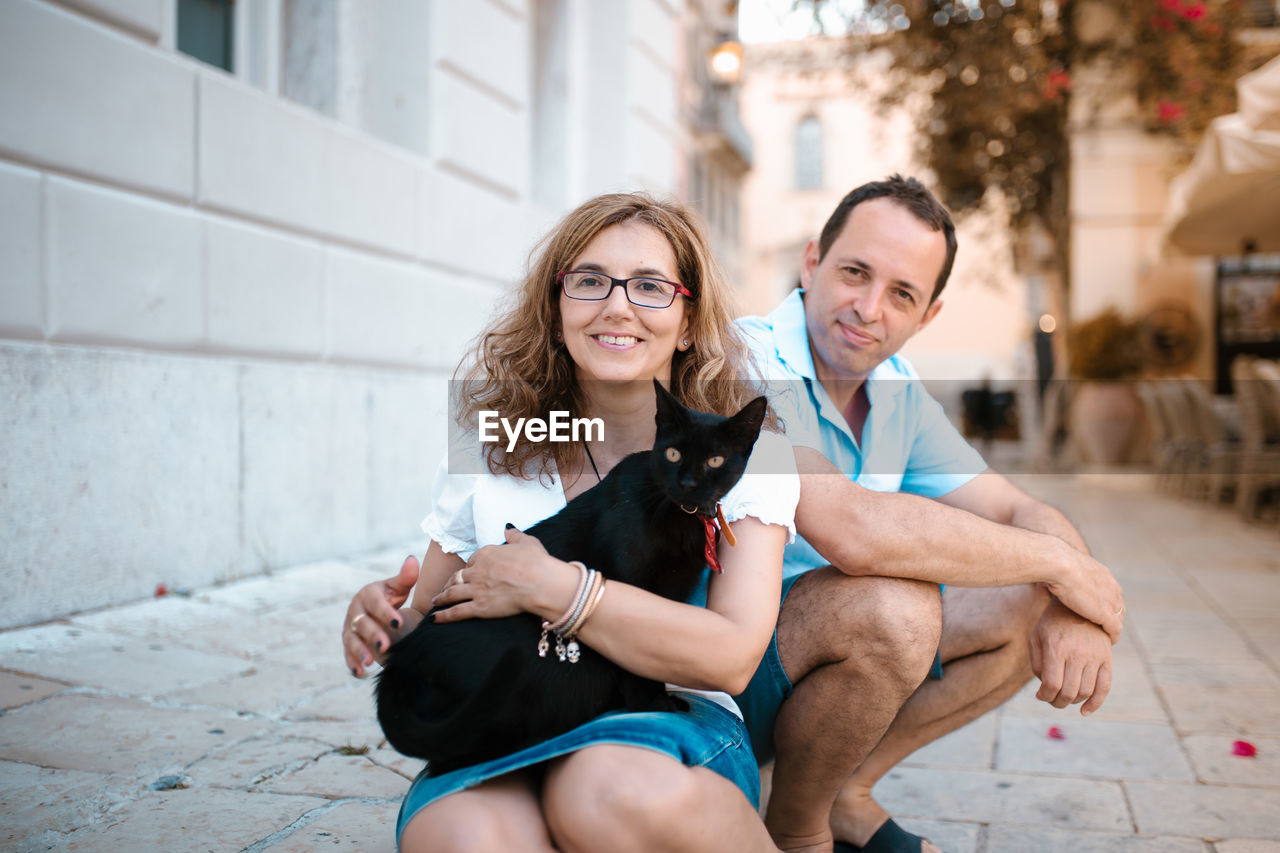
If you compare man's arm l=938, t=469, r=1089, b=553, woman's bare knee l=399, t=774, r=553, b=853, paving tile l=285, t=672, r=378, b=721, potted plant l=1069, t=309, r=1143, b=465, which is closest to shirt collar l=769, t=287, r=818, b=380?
man's arm l=938, t=469, r=1089, b=553

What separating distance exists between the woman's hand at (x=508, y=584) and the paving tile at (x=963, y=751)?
164 cm

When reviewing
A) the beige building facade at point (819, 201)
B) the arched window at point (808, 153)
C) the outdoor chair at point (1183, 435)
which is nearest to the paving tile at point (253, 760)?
the outdoor chair at point (1183, 435)

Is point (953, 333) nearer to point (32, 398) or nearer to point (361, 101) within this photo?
point (361, 101)

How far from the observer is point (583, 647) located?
1575mm

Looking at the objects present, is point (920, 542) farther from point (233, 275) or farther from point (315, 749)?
point (233, 275)

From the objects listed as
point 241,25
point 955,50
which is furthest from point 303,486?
point 955,50

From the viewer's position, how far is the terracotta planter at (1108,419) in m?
12.3

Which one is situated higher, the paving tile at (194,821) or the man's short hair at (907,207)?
the man's short hair at (907,207)

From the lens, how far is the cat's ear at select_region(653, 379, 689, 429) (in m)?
1.62

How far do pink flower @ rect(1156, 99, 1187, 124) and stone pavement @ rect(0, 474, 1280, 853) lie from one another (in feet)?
29.4

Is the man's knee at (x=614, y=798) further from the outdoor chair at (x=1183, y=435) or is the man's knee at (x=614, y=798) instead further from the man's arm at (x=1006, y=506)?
the outdoor chair at (x=1183, y=435)

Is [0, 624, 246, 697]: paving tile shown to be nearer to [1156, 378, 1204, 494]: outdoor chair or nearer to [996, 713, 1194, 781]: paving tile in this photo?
[996, 713, 1194, 781]: paving tile

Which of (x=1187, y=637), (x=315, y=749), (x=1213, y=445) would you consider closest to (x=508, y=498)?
(x=315, y=749)

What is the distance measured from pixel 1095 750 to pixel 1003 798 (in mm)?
548
